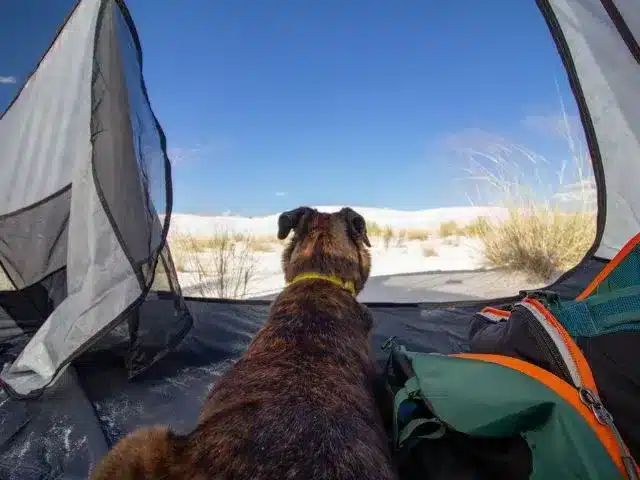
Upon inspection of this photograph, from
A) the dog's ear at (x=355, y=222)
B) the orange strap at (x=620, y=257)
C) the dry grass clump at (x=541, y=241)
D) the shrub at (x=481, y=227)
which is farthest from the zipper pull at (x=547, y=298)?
the shrub at (x=481, y=227)

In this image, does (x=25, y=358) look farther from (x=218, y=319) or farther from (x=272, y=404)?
(x=272, y=404)

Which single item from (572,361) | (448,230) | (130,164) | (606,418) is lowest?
(606,418)

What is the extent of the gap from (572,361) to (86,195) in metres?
2.92

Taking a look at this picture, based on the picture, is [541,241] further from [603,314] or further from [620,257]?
[603,314]

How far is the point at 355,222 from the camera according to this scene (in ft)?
11.8

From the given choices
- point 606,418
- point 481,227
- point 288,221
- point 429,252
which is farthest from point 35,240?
point 429,252

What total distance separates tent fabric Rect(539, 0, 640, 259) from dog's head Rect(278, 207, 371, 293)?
2484 mm

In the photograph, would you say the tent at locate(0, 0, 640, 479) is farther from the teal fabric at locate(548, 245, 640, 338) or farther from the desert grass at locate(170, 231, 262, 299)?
the desert grass at locate(170, 231, 262, 299)

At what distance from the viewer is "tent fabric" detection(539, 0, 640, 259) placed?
351 centimetres

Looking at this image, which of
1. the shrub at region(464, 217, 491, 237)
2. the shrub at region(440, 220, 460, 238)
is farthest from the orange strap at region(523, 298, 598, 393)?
the shrub at region(440, 220, 460, 238)

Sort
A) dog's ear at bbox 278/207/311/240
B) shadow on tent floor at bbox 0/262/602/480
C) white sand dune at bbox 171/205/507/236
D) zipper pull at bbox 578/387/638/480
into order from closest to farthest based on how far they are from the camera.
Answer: zipper pull at bbox 578/387/638/480, shadow on tent floor at bbox 0/262/602/480, dog's ear at bbox 278/207/311/240, white sand dune at bbox 171/205/507/236

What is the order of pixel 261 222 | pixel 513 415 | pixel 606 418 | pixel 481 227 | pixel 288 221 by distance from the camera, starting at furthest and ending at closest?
pixel 261 222, pixel 481 227, pixel 288 221, pixel 513 415, pixel 606 418

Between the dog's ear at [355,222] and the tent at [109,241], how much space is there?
94 cm

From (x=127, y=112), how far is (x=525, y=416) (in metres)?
3.13
